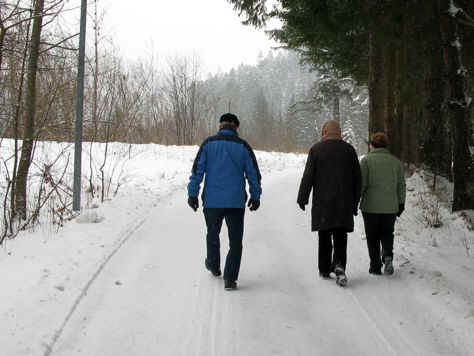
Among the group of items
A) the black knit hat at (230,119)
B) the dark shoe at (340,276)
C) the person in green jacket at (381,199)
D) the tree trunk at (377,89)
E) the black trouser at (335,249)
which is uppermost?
the tree trunk at (377,89)

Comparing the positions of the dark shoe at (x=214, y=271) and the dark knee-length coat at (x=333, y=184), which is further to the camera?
the dark shoe at (x=214, y=271)

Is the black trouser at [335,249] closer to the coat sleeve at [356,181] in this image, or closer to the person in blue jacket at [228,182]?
the coat sleeve at [356,181]

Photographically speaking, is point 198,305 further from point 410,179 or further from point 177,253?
point 410,179

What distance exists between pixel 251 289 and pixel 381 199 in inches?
78.3

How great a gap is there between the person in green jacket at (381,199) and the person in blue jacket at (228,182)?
1.50 meters

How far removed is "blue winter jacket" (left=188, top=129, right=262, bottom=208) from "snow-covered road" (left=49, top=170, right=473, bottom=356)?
106 centimetres

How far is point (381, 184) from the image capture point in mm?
5742

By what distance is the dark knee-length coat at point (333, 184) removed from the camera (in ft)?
17.8

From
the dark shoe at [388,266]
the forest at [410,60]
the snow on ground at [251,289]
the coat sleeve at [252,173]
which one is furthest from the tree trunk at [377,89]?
the coat sleeve at [252,173]

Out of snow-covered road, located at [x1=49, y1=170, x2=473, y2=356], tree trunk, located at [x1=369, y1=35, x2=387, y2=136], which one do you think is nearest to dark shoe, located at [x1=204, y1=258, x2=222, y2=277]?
snow-covered road, located at [x1=49, y1=170, x2=473, y2=356]

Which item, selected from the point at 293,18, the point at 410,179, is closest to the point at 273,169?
the point at 410,179

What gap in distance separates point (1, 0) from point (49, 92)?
6.60 feet

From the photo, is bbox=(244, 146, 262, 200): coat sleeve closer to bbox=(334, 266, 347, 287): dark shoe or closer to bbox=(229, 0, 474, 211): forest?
bbox=(334, 266, 347, 287): dark shoe

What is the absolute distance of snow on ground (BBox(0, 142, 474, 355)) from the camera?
13.1ft
